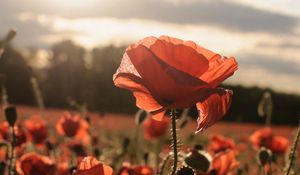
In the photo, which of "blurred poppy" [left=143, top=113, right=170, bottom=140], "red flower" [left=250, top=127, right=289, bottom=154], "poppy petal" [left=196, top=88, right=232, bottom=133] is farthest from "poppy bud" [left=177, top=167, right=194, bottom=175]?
"blurred poppy" [left=143, top=113, right=170, bottom=140]

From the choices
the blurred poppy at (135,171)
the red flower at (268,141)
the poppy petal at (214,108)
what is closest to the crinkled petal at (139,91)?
the poppy petal at (214,108)

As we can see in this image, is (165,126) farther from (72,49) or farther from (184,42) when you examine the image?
(72,49)

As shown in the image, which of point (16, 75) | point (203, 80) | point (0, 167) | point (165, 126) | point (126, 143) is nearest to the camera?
point (203, 80)

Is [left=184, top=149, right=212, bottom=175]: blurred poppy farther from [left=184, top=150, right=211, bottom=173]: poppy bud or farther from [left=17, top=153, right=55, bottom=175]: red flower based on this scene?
[left=17, top=153, right=55, bottom=175]: red flower

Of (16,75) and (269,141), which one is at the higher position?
(269,141)

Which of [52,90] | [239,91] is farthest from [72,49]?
[239,91]

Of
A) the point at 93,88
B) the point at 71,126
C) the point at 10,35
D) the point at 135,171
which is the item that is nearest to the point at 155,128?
the point at 71,126
